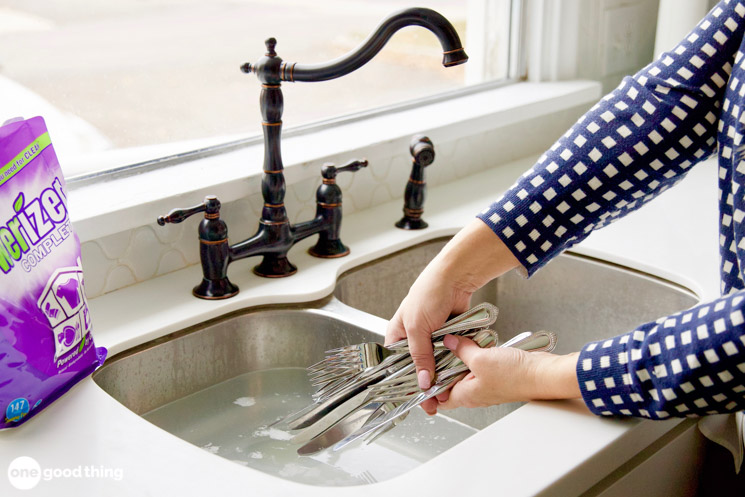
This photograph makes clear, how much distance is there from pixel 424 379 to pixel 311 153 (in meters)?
0.51

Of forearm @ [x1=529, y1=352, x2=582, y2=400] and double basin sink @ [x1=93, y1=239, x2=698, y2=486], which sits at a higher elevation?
forearm @ [x1=529, y1=352, x2=582, y2=400]

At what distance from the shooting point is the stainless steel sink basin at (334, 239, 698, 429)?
1179 mm

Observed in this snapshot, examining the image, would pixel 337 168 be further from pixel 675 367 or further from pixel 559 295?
pixel 675 367

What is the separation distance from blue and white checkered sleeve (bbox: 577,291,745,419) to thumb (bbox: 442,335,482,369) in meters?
0.13

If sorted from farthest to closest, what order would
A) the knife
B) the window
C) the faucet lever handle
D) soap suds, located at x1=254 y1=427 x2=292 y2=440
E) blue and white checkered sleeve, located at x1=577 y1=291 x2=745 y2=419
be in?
the faucet lever handle → the window → soap suds, located at x1=254 y1=427 x2=292 y2=440 → the knife → blue and white checkered sleeve, located at x1=577 y1=291 x2=745 y2=419

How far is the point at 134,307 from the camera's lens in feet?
3.40

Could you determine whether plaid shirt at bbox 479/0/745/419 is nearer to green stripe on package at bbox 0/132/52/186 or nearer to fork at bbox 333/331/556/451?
fork at bbox 333/331/556/451

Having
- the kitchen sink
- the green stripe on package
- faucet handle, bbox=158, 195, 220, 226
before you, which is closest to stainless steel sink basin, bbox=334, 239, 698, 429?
the kitchen sink

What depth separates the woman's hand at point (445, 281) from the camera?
0.88 m

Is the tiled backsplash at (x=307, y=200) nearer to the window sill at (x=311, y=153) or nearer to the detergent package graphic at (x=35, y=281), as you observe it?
the window sill at (x=311, y=153)

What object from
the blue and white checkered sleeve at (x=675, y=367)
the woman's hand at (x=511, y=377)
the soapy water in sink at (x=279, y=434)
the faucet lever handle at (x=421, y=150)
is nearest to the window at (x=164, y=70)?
the faucet lever handle at (x=421, y=150)

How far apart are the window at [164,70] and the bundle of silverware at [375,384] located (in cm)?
49

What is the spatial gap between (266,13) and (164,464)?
2.74 feet

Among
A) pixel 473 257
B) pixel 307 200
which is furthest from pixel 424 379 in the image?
pixel 307 200
